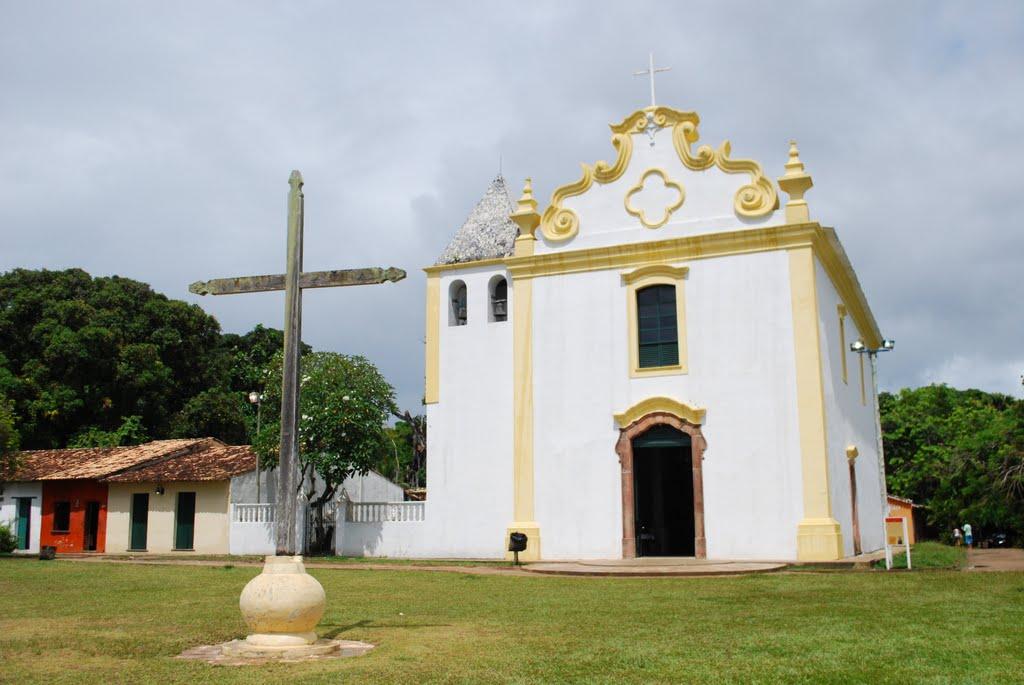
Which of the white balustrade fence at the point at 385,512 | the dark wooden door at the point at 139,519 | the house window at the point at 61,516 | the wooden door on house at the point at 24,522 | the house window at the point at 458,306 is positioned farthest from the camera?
the wooden door on house at the point at 24,522

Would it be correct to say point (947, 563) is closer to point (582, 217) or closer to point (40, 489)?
point (582, 217)

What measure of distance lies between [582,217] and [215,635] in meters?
13.9

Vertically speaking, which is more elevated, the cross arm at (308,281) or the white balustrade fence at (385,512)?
the cross arm at (308,281)

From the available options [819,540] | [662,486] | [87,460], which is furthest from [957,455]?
[87,460]

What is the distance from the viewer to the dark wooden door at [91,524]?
2825 centimetres

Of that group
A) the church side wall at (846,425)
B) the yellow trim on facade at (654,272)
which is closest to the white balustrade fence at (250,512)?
the yellow trim on facade at (654,272)

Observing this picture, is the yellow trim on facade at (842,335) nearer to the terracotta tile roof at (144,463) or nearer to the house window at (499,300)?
the house window at (499,300)

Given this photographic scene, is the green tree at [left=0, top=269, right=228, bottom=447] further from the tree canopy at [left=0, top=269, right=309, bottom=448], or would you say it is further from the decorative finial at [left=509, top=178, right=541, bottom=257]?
the decorative finial at [left=509, top=178, right=541, bottom=257]

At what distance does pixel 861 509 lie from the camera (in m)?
22.2

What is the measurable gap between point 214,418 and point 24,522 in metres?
10.6

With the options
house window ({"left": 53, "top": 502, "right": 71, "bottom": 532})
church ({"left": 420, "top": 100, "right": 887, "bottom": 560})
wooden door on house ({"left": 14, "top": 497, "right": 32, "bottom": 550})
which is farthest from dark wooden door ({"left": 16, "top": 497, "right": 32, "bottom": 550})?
church ({"left": 420, "top": 100, "right": 887, "bottom": 560})

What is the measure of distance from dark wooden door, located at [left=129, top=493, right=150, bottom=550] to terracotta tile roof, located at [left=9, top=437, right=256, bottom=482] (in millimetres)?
740

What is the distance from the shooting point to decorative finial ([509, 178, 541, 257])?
21.0 meters

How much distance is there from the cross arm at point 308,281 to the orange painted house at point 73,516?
2130 cm
